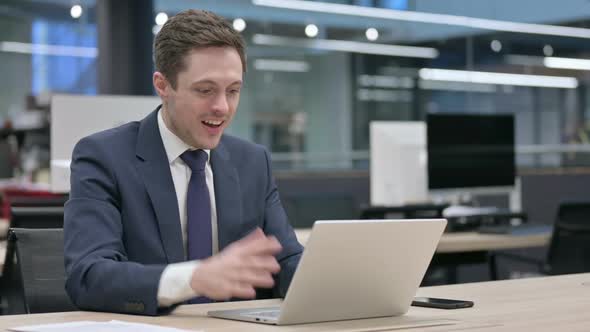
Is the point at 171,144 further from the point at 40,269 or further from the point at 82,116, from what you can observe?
the point at 82,116

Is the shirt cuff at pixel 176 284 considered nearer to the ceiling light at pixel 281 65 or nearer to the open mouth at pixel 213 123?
the open mouth at pixel 213 123

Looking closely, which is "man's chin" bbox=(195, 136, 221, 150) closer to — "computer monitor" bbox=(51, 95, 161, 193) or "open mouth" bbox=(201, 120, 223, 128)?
"open mouth" bbox=(201, 120, 223, 128)

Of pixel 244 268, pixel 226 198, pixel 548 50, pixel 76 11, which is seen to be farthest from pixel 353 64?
pixel 244 268

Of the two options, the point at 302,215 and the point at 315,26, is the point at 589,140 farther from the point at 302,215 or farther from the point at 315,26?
the point at 302,215

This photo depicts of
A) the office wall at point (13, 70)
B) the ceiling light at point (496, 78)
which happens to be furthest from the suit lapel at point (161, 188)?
the ceiling light at point (496, 78)

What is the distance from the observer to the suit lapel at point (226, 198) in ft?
6.88

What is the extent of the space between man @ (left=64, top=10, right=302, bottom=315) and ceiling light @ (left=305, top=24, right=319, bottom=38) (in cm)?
708

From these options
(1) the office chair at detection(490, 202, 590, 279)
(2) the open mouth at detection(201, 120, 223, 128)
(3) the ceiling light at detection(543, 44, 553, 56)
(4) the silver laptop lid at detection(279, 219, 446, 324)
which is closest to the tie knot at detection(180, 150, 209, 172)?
(2) the open mouth at detection(201, 120, 223, 128)

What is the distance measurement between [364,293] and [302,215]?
3646mm

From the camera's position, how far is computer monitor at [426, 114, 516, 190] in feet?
16.4

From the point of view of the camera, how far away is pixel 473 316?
5.91 ft

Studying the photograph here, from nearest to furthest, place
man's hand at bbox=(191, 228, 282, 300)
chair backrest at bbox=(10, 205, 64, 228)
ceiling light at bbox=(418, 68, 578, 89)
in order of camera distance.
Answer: man's hand at bbox=(191, 228, 282, 300), chair backrest at bbox=(10, 205, 64, 228), ceiling light at bbox=(418, 68, 578, 89)

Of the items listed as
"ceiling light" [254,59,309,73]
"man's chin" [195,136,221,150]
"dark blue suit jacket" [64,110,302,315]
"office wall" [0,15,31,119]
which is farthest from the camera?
"office wall" [0,15,31,119]

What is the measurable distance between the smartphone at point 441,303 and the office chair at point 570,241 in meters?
2.77
